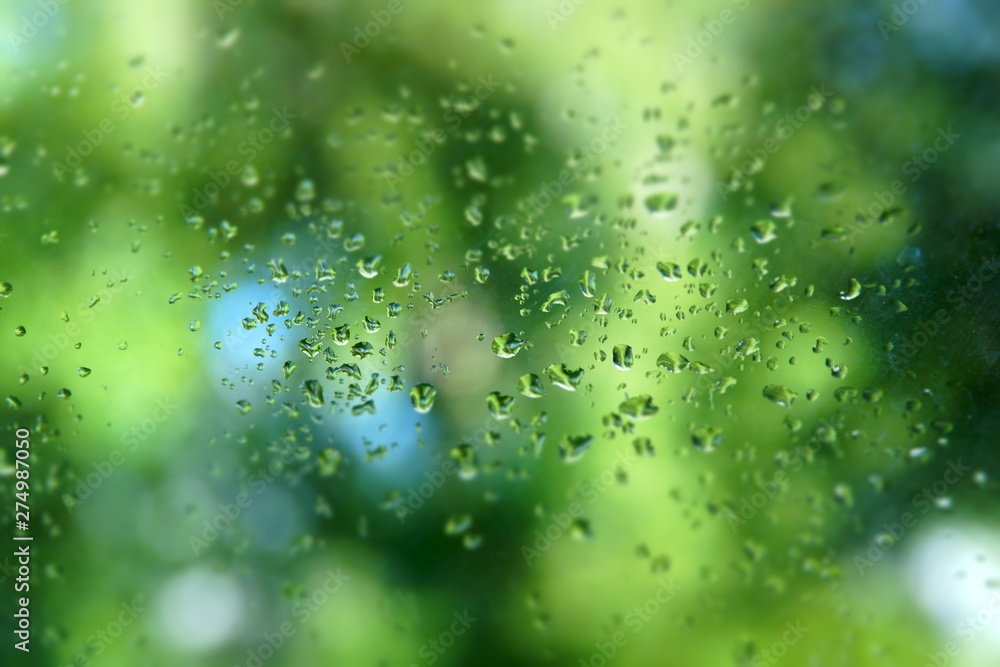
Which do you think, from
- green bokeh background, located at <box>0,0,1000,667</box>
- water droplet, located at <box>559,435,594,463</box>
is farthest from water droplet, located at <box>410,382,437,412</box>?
water droplet, located at <box>559,435,594,463</box>

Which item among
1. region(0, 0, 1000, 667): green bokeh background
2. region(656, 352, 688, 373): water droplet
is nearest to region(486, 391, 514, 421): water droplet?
region(0, 0, 1000, 667): green bokeh background

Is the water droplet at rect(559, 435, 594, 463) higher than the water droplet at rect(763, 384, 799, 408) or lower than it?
lower

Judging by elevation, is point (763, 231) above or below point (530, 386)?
above

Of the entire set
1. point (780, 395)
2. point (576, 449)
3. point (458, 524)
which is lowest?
point (458, 524)

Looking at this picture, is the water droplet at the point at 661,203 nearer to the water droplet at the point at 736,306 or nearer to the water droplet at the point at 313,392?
the water droplet at the point at 736,306

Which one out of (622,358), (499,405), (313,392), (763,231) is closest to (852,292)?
(763,231)

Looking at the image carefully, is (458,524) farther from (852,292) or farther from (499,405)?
(852,292)

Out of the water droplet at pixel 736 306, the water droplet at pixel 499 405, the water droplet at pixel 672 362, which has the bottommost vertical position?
the water droplet at pixel 499 405

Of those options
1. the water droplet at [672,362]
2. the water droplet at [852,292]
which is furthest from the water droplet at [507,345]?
the water droplet at [852,292]

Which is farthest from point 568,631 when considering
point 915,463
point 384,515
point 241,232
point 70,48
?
point 70,48

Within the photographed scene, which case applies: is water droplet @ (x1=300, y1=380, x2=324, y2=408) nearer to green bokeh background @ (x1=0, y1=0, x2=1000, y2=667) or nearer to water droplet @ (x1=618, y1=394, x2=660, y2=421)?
green bokeh background @ (x1=0, y1=0, x2=1000, y2=667)

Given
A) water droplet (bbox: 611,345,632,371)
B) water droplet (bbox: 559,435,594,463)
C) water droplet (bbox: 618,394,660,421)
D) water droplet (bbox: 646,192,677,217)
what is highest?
water droplet (bbox: 646,192,677,217)
